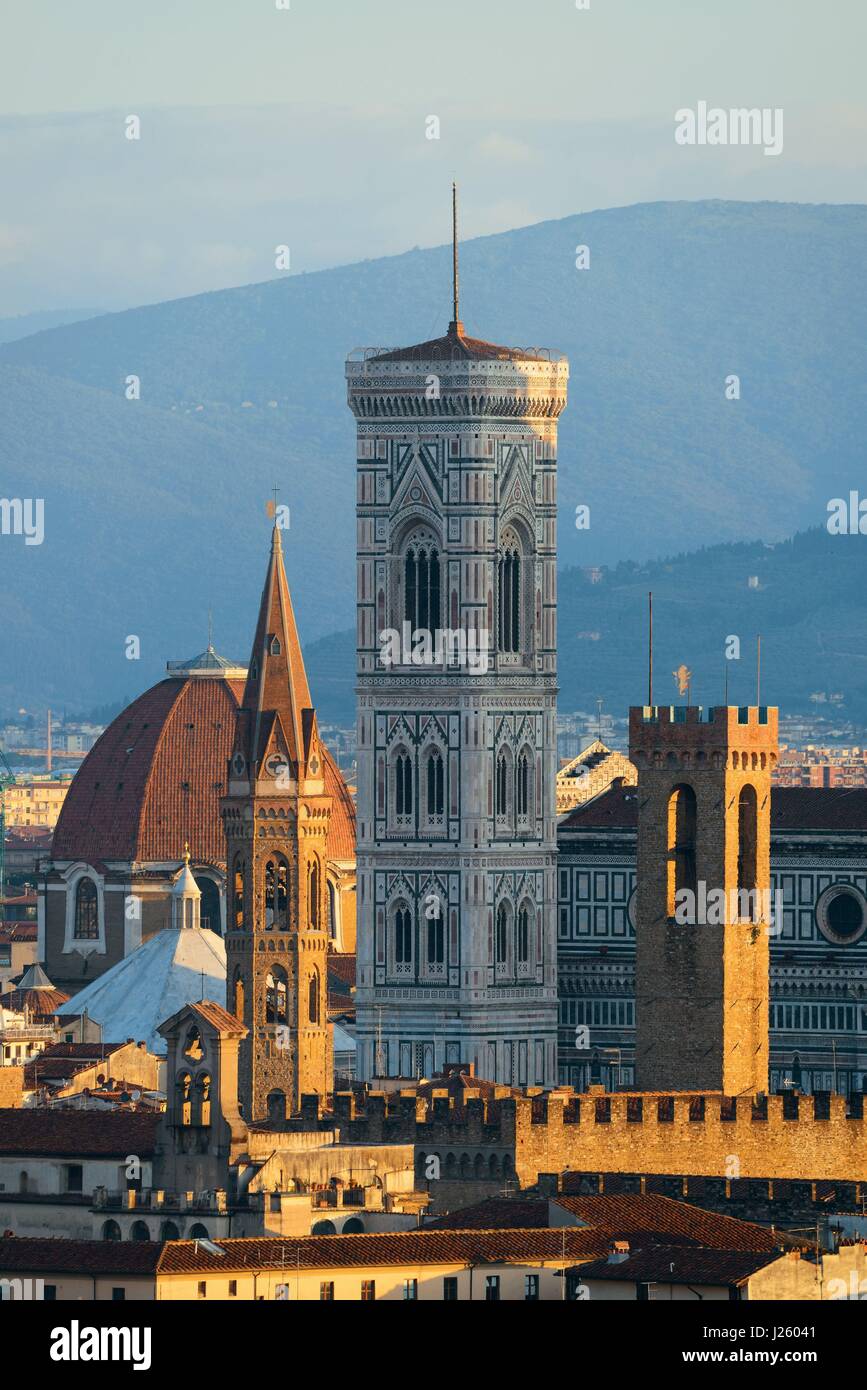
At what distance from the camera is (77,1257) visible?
328ft

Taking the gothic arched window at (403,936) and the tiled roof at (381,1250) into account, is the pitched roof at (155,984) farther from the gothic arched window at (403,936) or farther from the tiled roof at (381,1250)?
the tiled roof at (381,1250)

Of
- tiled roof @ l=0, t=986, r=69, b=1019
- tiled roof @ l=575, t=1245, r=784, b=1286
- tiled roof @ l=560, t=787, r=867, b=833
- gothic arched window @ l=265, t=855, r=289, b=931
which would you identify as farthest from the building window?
tiled roof @ l=575, t=1245, r=784, b=1286

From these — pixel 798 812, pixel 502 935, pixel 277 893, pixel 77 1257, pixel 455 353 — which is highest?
pixel 455 353

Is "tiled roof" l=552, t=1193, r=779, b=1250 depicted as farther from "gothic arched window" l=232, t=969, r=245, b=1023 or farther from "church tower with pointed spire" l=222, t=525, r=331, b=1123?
"gothic arched window" l=232, t=969, r=245, b=1023

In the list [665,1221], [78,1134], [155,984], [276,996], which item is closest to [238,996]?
[276,996]

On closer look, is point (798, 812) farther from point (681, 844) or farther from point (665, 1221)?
point (665, 1221)

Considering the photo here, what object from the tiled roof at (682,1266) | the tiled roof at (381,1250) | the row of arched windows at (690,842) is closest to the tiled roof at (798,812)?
the row of arched windows at (690,842)

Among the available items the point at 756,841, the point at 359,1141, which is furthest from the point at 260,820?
the point at 359,1141

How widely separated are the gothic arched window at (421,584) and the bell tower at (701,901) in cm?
3052

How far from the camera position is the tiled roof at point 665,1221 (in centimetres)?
10438

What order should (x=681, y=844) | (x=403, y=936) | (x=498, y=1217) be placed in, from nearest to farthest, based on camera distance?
(x=498, y=1217) → (x=681, y=844) → (x=403, y=936)

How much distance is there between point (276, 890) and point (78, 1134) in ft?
115
